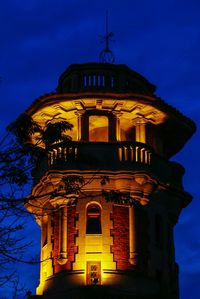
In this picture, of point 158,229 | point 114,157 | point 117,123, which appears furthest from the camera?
point 158,229

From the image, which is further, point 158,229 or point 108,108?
point 158,229

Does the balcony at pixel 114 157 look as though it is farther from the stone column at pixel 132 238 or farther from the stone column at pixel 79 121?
the stone column at pixel 132 238

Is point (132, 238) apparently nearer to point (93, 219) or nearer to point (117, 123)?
point (93, 219)

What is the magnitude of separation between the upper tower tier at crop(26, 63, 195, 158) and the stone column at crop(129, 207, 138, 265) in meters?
3.56

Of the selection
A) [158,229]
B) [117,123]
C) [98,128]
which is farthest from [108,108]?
[158,229]

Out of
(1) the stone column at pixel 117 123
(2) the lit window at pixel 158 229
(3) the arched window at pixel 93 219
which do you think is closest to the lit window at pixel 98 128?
(1) the stone column at pixel 117 123

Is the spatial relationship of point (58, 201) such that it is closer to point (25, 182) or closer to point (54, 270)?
point (54, 270)

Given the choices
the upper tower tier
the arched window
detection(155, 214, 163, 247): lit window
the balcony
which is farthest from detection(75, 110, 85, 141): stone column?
detection(155, 214, 163, 247): lit window

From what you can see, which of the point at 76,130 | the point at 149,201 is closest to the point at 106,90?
the point at 76,130

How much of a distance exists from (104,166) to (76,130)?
2.59 m

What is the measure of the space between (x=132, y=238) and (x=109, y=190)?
271 centimetres

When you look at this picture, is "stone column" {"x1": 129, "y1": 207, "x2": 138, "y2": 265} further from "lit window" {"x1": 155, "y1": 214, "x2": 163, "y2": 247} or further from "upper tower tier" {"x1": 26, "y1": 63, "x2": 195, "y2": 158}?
"upper tower tier" {"x1": 26, "y1": 63, "x2": 195, "y2": 158}

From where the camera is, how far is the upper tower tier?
121 ft

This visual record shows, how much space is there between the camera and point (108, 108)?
123ft
